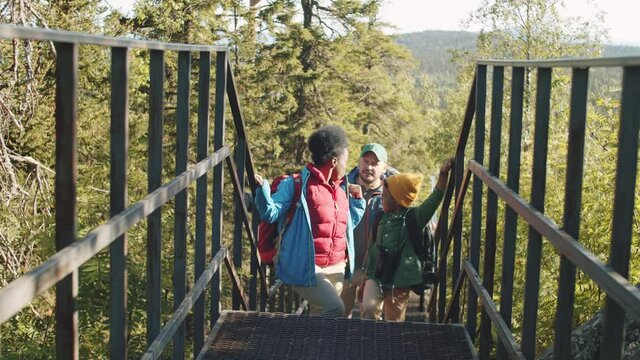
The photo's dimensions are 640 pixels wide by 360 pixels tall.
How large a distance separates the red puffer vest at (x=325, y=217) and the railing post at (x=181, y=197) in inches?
67.4

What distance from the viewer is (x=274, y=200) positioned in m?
5.42

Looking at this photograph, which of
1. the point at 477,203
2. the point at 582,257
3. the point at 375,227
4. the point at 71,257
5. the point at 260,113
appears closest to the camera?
the point at 71,257

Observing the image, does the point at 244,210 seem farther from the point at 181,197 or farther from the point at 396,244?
the point at 181,197

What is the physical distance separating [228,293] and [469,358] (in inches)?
484

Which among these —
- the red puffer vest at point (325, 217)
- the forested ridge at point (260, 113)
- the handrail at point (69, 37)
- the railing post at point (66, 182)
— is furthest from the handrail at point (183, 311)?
the forested ridge at point (260, 113)

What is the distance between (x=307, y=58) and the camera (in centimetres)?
3064

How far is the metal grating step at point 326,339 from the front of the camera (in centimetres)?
447

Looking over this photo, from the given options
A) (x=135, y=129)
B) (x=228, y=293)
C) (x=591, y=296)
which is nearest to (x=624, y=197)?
(x=591, y=296)

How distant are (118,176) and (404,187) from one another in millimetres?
3297

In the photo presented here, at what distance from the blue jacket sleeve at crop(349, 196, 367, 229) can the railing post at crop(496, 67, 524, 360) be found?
90.7 inches

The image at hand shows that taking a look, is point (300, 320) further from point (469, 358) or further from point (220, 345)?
point (469, 358)

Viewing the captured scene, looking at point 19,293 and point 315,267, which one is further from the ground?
point 19,293

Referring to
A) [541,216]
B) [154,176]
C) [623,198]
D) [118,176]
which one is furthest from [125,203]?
[623,198]

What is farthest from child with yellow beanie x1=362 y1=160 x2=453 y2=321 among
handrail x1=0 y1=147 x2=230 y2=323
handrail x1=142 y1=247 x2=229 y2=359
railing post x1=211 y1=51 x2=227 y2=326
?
handrail x1=0 y1=147 x2=230 y2=323
